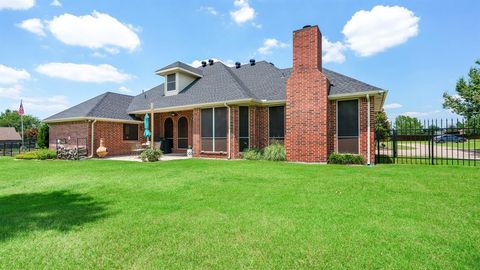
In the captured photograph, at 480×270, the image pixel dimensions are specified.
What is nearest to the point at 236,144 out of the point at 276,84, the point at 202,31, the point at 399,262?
the point at 276,84

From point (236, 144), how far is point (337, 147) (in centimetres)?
511

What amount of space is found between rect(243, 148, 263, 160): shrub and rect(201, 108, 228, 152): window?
4.47 feet

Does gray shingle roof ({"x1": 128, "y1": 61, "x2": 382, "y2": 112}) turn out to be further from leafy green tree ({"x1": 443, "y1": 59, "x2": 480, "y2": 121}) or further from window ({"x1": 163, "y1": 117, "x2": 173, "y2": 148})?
leafy green tree ({"x1": 443, "y1": 59, "x2": 480, "y2": 121})

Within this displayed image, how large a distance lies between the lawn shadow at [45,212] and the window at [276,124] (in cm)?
958

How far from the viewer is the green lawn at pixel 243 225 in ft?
8.77

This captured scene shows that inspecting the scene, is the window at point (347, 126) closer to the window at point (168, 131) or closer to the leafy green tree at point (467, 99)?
the window at point (168, 131)

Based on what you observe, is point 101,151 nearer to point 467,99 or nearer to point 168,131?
point 168,131

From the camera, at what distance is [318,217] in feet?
12.9

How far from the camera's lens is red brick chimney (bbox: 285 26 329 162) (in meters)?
11.4

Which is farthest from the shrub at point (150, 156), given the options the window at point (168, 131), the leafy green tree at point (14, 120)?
the leafy green tree at point (14, 120)

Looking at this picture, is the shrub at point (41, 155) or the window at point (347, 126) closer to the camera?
the window at point (347, 126)

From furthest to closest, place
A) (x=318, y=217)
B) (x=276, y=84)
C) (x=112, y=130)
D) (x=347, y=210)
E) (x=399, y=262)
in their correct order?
1. (x=112, y=130)
2. (x=276, y=84)
3. (x=347, y=210)
4. (x=318, y=217)
5. (x=399, y=262)

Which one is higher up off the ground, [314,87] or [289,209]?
[314,87]

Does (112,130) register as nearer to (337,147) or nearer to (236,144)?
(236,144)
